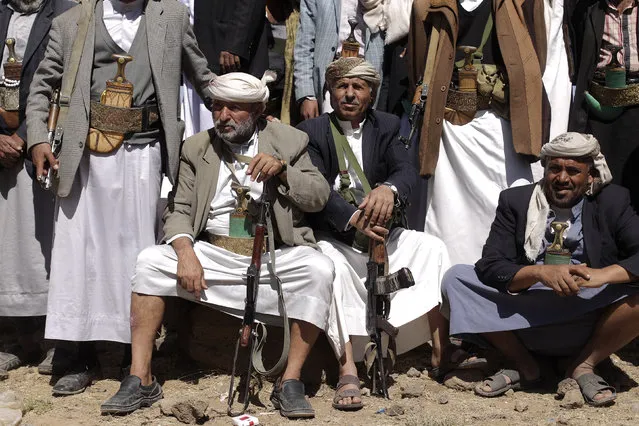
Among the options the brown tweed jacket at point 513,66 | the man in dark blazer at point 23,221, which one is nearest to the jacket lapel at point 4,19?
the man in dark blazer at point 23,221

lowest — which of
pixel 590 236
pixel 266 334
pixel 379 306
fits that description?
pixel 266 334

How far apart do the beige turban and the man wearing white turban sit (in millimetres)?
454

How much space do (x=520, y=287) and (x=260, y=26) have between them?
2.52 meters

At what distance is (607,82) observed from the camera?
692 cm

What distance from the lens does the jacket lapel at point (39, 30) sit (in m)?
6.66

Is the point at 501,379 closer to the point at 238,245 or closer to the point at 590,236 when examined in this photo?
the point at 590,236

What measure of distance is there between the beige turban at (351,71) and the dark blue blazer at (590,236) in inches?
43.1

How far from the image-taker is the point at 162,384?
6.39 m

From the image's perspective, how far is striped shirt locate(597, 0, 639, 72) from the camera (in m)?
6.92

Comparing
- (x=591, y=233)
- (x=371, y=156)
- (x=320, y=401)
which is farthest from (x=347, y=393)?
(x=591, y=233)

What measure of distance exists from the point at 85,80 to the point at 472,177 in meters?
2.47

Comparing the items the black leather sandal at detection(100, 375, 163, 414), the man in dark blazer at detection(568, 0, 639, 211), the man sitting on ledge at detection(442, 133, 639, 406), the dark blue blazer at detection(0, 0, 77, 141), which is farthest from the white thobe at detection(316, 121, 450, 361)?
the dark blue blazer at detection(0, 0, 77, 141)

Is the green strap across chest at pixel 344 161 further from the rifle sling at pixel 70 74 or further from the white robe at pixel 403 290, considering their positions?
the rifle sling at pixel 70 74

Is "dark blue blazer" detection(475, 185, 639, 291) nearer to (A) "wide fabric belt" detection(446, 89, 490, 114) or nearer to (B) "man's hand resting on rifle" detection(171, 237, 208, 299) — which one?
(A) "wide fabric belt" detection(446, 89, 490, 114)
